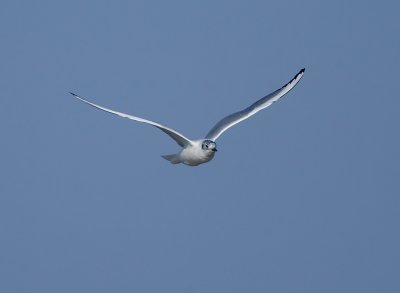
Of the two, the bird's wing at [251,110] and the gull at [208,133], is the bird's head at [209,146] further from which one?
the bird's wing at [251,110]

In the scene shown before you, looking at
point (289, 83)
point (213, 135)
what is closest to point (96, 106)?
point (213, 135)

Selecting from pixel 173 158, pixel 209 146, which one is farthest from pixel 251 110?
pixel 209 146

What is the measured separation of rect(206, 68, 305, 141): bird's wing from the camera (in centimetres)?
2525

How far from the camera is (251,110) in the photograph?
25547mm

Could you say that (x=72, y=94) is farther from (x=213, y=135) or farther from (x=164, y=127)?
(x=213, y=135)

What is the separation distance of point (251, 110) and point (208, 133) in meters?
1.23

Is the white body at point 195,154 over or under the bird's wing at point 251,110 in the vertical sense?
under

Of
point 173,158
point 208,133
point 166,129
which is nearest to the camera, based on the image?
point 166,129

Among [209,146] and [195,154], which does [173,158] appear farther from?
[209,146]

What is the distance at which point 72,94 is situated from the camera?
21.5m

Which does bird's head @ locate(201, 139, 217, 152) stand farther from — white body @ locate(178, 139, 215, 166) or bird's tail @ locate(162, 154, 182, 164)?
bird's tail @ locate(162, 154, 182, 164)

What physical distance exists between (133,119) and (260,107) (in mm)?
4866

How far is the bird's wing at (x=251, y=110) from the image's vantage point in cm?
2525

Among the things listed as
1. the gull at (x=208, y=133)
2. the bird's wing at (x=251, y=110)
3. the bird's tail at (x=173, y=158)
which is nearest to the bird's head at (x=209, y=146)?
the gull at (x=208, y=133)
